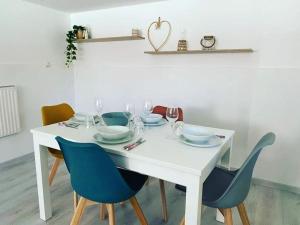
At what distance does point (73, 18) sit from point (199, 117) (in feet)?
7.92

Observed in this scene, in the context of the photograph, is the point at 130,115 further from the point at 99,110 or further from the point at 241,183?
the point at 241,183

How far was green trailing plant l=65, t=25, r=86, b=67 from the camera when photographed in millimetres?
3375

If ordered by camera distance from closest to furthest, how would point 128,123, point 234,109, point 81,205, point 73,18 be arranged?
point 81,205, point 128,123, point 234,109, point 73,18

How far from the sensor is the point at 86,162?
51.5 inches

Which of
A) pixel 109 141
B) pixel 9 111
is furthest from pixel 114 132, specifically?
pixel 9 111

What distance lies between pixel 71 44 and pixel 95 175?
8.79 ft

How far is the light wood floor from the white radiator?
55cm

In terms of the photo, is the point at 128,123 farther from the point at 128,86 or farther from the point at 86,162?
the point at 128,86

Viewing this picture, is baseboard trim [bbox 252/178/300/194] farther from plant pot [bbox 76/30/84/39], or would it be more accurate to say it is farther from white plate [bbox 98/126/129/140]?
plant pot [bbox 76/30/84/39]

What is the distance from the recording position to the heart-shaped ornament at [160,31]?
112 inches

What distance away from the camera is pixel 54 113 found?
7.83 feet

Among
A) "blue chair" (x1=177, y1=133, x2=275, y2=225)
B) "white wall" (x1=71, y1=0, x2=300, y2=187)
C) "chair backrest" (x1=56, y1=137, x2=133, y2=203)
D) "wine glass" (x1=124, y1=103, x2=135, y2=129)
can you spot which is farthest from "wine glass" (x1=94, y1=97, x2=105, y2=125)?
"white wall" (x1=71, y1=0, x2=300, y2=187)

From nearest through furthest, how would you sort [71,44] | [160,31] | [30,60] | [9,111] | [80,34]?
[9,111], [160,31], [30,60], [80,34], [71,44]

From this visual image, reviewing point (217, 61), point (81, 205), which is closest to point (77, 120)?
point (81, 205)
